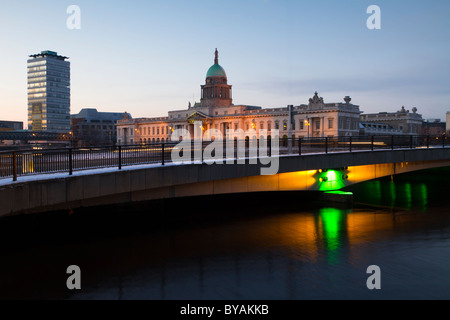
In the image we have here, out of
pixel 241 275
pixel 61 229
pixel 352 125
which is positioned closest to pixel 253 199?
pixel 61 229

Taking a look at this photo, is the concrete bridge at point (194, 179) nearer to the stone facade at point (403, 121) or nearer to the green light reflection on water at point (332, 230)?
the green light reflection on water at point (332, 230)

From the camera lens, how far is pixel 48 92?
186500mm

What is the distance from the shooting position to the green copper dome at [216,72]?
443 ft

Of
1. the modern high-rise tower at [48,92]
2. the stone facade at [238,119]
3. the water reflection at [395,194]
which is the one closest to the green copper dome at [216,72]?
the stone facade at [238,119]

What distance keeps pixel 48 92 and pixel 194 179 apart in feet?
625

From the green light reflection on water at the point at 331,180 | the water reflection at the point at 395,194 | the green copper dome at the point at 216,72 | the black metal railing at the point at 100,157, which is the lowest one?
the water reflection at the point at 395,194

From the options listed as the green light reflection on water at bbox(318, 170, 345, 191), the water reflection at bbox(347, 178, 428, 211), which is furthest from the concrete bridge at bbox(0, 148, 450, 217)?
the water reflection at bbox(347, 178, 428, 211)

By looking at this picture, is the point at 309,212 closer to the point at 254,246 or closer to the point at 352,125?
the point at 254,246

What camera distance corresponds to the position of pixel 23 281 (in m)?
11.3

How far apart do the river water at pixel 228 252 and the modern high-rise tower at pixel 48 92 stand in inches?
7173

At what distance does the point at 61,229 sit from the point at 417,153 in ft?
69.7

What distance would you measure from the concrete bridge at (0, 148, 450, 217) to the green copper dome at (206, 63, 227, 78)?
111 m

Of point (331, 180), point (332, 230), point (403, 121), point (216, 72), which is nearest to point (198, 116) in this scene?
point (216, 72)

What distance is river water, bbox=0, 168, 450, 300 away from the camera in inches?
440
